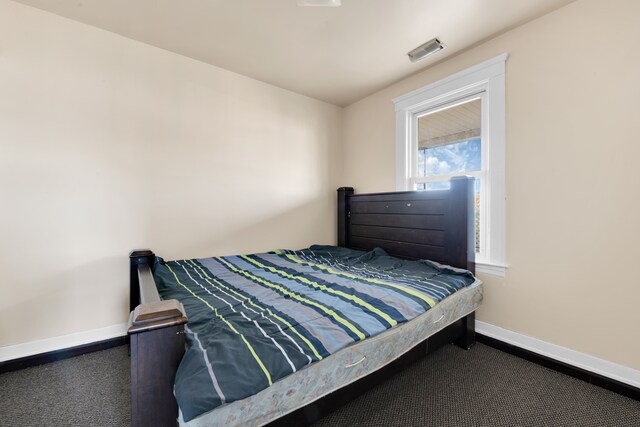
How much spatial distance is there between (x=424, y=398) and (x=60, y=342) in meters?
2.52

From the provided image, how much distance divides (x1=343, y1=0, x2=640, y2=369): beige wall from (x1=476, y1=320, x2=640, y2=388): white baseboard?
4 cm

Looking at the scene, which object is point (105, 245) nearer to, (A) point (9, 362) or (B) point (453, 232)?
(A) point (9, 362)

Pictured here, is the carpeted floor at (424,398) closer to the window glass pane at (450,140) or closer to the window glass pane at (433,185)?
the window glass pane at (433,185)

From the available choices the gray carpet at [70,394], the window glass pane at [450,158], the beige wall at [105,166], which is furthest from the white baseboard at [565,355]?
the gray carpet at [70,394]

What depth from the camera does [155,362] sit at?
849mm

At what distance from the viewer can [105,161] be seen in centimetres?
216

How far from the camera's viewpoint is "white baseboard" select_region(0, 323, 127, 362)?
6.07ft

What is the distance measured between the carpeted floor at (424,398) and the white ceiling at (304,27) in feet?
8.03

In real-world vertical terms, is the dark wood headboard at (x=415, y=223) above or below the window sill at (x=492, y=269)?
above

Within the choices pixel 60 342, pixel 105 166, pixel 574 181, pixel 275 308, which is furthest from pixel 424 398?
pixel 105 166

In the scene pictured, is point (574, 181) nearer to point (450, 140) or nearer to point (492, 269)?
point (492, 269)

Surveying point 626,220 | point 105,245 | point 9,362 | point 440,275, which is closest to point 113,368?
point 9,362

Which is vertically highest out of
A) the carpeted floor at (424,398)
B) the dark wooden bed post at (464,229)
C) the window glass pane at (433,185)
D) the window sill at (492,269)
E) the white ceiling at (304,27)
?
the white ceiling at (304,27)

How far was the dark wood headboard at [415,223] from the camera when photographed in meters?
2.20
